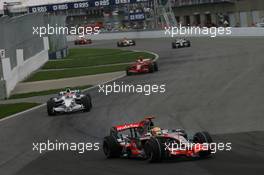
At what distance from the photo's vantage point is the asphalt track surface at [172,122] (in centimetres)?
1553

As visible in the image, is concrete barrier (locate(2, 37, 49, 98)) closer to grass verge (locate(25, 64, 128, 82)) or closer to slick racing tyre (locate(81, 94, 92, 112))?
grass verge (locate(25, 64, 128, 82))

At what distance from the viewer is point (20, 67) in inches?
1870

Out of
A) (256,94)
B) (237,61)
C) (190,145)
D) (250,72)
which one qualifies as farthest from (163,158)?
(237,61)

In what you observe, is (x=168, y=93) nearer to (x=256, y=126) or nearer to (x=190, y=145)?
(x=256, y=126)

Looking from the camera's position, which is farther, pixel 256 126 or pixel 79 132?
pixel 79 132

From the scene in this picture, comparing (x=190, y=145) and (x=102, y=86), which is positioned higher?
(x=190, y=145)

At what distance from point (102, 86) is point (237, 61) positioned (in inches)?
375

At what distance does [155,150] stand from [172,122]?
7.18 metres

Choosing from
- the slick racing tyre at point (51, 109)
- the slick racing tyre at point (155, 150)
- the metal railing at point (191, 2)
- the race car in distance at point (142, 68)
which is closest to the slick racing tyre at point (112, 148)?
the slick racing tyre at point (155, 150)

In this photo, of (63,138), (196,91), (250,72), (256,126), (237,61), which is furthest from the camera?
(237,61)

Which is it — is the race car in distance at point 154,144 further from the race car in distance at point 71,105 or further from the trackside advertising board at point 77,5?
the trackside advertising board at point 77,5

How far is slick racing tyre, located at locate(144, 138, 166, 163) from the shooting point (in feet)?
51.6

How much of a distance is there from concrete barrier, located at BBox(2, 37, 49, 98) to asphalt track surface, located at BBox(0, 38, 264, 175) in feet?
20.4

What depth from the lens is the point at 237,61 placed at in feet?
142
